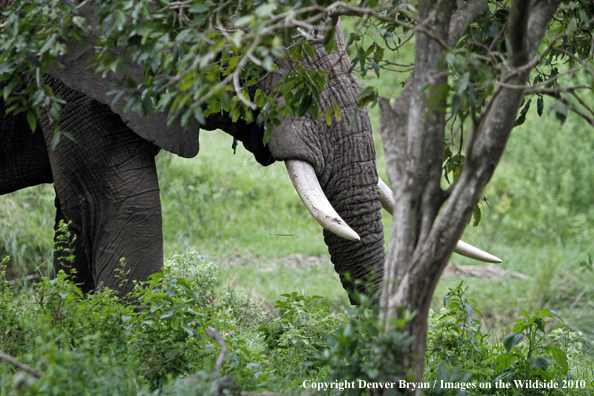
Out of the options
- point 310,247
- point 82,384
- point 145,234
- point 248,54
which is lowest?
point 310,247

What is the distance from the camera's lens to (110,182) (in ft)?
12.0

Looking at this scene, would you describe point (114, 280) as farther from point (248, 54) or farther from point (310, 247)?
point (310, 247)

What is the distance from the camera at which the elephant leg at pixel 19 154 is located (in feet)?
13.1

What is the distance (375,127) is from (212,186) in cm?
520

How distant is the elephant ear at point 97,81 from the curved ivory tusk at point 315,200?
0.72 m

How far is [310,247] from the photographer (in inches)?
334

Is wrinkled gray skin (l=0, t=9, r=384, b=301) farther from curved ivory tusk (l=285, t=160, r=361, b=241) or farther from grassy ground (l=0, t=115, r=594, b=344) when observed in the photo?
grassy ground (l=0, t=115, r=594, b=344)

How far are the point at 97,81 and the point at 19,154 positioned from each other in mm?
1010

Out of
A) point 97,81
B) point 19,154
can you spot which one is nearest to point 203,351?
point 97,81

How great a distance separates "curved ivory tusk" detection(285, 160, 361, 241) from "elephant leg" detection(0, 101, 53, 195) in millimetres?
1696

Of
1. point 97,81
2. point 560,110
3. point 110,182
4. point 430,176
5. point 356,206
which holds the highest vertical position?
point 97,81

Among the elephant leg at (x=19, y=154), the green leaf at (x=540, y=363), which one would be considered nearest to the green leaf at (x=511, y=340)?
the green leaf at (x=540, y=363)

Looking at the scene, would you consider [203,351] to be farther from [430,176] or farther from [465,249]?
[465,249]

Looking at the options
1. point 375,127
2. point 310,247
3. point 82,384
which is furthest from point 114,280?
point 375,127
